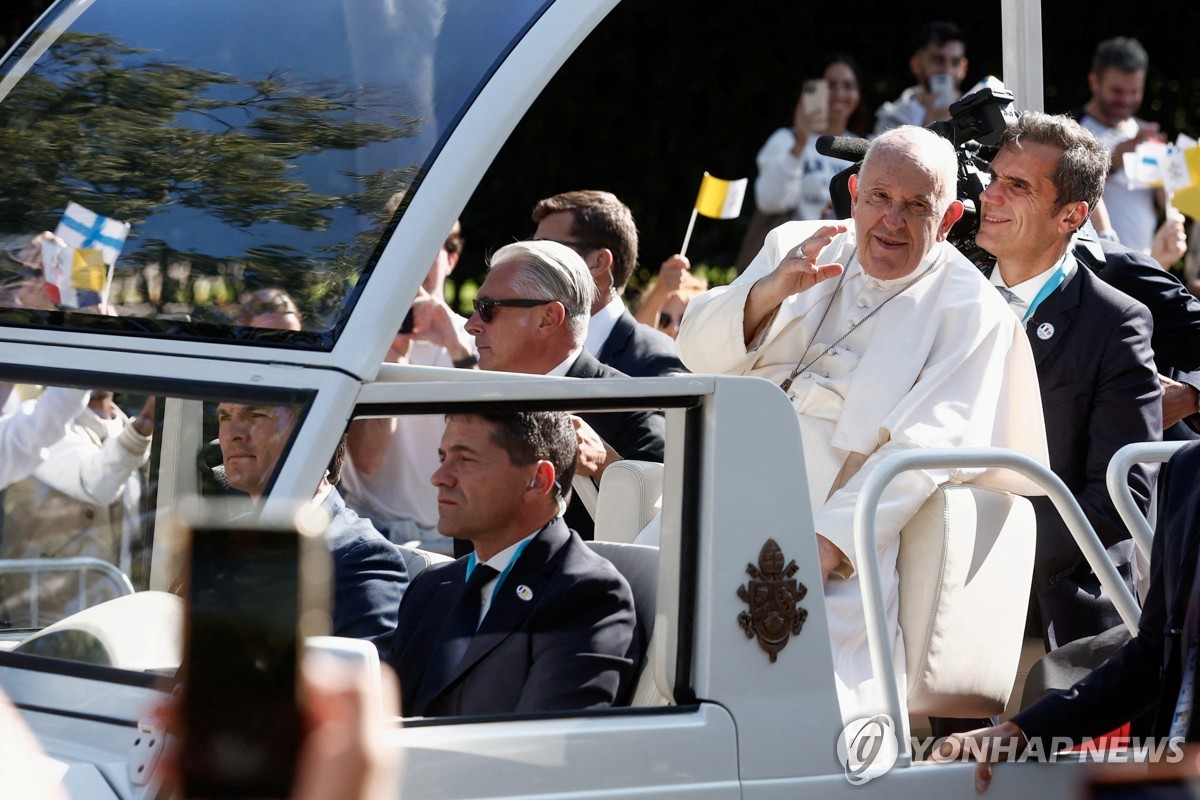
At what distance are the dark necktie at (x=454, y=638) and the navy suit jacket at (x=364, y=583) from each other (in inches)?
6.2

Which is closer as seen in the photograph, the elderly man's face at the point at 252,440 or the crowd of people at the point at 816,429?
the elderly man's face at the point at 252,440

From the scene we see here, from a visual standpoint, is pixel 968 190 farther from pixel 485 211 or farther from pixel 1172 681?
pixel 485 211

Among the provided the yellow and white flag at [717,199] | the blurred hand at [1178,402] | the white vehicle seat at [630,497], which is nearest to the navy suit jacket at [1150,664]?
the white vehicle seat at [630,497]

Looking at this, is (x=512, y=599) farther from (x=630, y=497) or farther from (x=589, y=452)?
(x=589, y=452)

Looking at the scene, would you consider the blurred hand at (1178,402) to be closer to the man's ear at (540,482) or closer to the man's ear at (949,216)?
the man's ear at (949,216)

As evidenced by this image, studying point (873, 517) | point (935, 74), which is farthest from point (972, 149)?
point (935, 74)

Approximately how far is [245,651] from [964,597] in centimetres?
240

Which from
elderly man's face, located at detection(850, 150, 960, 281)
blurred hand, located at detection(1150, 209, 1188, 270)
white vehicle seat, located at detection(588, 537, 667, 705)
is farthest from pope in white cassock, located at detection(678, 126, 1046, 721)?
blurred hand, located at detection(1150, 209, 1188, 270)

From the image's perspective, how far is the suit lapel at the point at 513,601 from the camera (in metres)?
2.87

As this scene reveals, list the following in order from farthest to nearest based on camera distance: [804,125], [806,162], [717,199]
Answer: [806,162] < [804,125] < [717,199]

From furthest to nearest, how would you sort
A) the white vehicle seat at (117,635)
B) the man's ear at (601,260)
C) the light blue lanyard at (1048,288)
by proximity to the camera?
1. the man's ear at (601,260)
2. the light blue lanyard at (1048,288)
3. the white vehicle seat at (117,635)

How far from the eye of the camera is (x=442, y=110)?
2764 millimetres

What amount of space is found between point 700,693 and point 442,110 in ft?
3.40

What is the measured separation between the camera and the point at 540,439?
2.96 metres
